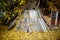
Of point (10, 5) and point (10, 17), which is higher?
point (10, 5)

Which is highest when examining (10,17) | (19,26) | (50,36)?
(10,17)

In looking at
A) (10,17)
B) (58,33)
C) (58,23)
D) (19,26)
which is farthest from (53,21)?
(10,17)

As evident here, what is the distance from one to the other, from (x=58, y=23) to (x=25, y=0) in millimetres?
483

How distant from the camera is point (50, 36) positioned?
157cm

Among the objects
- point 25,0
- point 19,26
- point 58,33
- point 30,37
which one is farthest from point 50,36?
point 25,0

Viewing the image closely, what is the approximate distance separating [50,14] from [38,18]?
15 centimetres

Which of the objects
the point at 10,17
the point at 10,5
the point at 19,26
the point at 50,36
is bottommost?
the point at 50,36

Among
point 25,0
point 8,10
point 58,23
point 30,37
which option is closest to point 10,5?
point 8,10

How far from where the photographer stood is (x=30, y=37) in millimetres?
1563

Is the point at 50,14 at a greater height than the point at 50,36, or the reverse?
the point at 50,14

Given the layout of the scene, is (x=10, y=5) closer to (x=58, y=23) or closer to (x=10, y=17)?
(x=10, y=17)

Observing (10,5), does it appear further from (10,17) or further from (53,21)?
(53,21)

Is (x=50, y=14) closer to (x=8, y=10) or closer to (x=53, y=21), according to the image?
(x=53, y=21)

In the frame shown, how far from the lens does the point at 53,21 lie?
1548 mm
